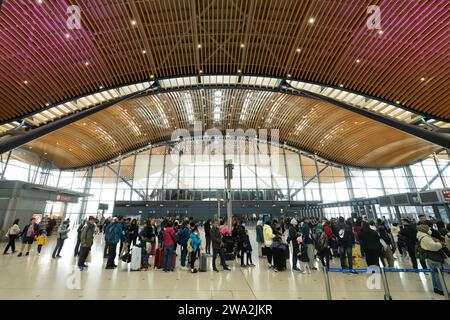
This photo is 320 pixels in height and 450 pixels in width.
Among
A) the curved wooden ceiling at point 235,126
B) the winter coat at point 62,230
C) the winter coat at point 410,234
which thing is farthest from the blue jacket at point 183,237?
the curved wooden ceiling at point 235,126

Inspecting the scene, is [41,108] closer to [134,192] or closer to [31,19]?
[31,19]

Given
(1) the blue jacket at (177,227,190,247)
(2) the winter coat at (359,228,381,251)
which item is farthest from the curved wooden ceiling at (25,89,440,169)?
(1) the blue jacket at (177,227,190,247)

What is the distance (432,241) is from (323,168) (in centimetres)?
2794

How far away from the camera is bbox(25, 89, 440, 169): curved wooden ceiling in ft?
→ 73.7

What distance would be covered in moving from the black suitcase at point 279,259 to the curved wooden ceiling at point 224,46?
447 inches

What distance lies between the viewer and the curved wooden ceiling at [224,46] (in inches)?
373

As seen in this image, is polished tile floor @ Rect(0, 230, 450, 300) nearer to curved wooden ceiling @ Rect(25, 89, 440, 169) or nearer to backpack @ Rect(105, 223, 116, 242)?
backpack @ Rect(105, 223, 116, 242)

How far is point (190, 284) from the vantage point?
532 cm

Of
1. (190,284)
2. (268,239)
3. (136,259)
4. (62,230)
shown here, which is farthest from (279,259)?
(62,230)

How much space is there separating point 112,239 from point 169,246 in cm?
204

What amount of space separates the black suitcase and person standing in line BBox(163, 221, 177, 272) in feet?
11.0

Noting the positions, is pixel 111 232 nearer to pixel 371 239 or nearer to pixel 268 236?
pixel 268 236

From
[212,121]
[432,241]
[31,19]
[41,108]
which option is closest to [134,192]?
[212,121]
